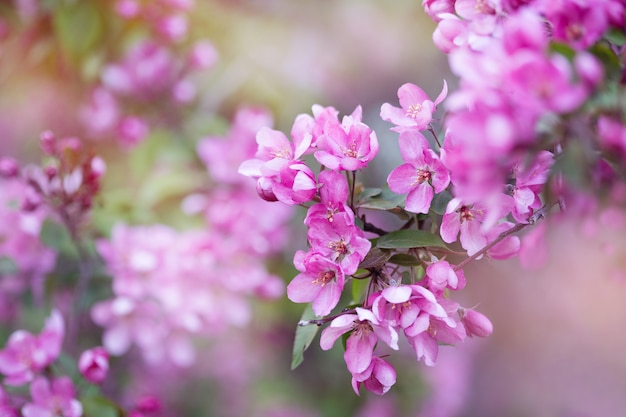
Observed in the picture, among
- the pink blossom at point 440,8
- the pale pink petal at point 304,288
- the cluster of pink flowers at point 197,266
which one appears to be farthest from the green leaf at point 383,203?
the cluster of pink flowers at point 197,266

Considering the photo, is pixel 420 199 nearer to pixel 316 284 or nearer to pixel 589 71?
pixel 316 284

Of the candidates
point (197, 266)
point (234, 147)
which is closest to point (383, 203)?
point (197, 266)

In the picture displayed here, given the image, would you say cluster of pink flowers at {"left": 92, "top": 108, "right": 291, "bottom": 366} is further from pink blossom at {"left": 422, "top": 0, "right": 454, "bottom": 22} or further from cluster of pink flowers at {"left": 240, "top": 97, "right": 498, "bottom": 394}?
pink blossom at {"left": 422, "top": 0, "right": 454, "bottom": 22}

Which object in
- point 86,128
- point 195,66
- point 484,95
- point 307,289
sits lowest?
point 86,128

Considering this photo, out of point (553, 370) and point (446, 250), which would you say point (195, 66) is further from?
point (553, 370)

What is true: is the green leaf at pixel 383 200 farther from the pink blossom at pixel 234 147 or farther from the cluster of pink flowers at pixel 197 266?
→ the pink blossom at pixel 234 147

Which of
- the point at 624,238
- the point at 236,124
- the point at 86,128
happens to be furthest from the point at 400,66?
the point at 624,238
